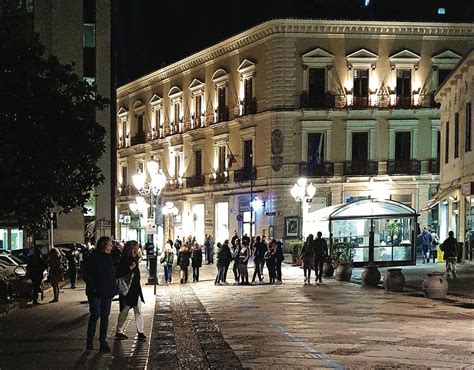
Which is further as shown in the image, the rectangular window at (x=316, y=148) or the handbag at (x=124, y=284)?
the rectangular window at (x=316, y=148)

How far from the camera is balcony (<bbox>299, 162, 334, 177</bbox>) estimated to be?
5031 cm

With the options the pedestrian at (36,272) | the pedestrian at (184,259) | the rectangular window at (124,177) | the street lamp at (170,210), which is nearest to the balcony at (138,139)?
the rectangular window at (124,177)

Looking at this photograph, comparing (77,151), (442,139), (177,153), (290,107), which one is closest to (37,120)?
(77,151)

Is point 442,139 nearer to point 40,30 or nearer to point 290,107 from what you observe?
point 290,107

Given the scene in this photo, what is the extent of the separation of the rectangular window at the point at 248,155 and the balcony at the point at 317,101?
520 cm

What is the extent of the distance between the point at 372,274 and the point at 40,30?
3401 cm

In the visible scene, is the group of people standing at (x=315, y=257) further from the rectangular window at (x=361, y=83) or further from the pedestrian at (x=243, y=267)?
the rectangular window at (x=361, y=83)

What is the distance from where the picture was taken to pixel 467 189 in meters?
33.2

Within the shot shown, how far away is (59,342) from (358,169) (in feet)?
129

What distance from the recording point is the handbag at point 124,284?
13.6 m

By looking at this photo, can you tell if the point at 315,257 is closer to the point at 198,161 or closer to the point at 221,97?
the point at 221,97

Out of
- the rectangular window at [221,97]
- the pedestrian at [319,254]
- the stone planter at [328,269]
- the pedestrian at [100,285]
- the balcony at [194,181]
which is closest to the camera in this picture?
the pedestrian at [100,285]

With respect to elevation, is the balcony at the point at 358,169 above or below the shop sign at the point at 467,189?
above

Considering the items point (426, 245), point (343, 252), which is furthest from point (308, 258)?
point (426, 245)
